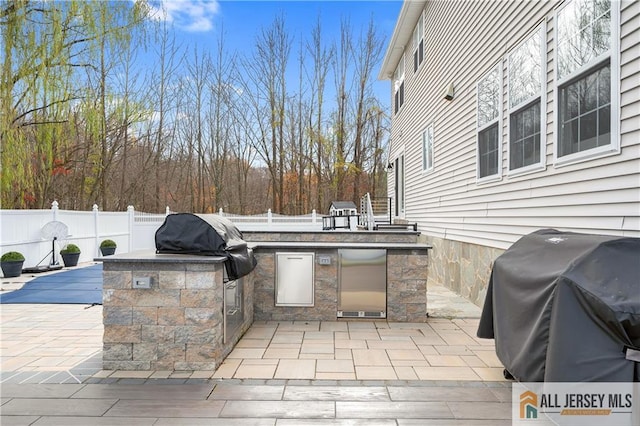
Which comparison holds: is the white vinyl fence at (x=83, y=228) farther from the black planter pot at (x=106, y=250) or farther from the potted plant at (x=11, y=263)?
the potted plant at (x=11, y=263)

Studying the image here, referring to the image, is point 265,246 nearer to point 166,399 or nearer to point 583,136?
point 166,399

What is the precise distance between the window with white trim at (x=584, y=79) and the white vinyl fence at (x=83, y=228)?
20.8 ft

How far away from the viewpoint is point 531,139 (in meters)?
4.79

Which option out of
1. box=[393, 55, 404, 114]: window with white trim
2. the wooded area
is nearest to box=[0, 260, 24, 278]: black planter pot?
the wooded area

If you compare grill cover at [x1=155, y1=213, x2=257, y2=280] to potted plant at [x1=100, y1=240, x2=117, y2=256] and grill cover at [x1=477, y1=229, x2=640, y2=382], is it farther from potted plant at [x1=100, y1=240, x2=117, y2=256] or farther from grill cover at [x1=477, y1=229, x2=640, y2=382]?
potted plant at [x1=100, y1=240, x2=117, y2=256]

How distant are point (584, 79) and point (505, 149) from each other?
1682 mm

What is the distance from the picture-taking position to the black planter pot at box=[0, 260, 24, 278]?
8102mm

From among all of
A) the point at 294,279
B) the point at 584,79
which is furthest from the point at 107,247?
the point at 584,79

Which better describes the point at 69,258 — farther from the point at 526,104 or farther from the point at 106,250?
the point at 526,104

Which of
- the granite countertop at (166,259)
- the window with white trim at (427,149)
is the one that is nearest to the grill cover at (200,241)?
Result: the granite countertop at (166,259)

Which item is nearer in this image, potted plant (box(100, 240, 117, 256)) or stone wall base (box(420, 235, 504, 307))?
stone wall base (box(420, 235, 504, 307))

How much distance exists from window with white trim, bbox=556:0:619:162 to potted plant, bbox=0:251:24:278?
9.70 meters

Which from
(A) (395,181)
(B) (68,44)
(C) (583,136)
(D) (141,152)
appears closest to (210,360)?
(C) (583,136)

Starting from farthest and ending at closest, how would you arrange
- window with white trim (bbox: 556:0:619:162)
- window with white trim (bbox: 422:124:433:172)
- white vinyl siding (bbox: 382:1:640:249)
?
window with white trim (bbox: 422:124:433:172) → window with white trim (bbox: 556:0:619:162) → white vinyl siding (bbox: 382:1:640:249)
